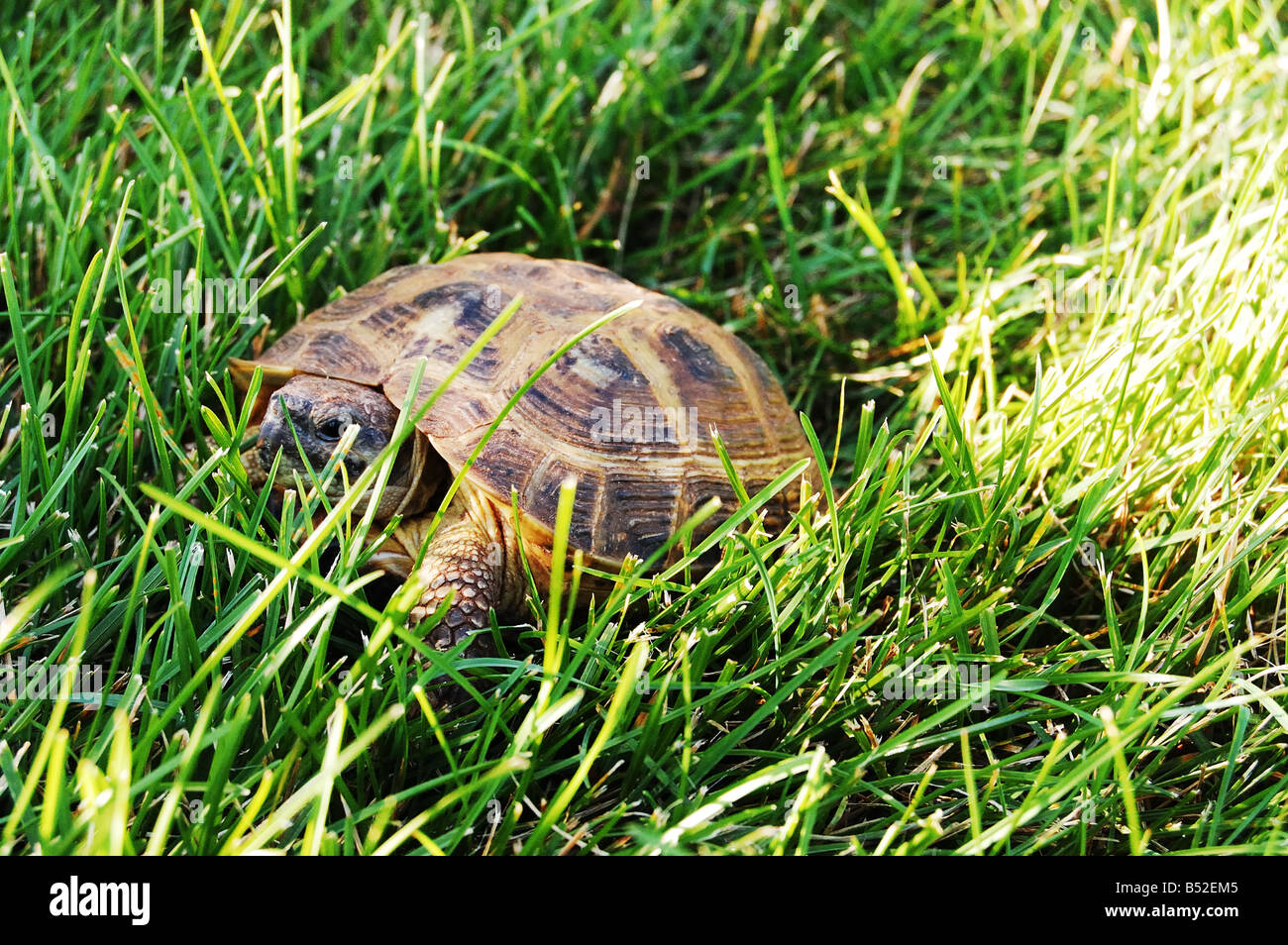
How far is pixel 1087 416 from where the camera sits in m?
2.39

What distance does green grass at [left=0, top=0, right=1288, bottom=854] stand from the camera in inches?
65.9

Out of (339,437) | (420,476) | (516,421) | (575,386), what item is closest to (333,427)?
(339,437)

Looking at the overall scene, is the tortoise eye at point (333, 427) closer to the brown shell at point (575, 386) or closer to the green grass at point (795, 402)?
the brown shell at point (575, 386)

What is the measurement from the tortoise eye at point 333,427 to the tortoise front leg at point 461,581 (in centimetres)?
34

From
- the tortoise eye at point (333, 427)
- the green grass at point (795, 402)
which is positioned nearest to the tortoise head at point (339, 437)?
the tortoise eye at point (333, 427)

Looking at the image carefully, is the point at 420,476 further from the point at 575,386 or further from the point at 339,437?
the point at 575,386

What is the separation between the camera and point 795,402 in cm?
298

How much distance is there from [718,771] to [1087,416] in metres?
1.28

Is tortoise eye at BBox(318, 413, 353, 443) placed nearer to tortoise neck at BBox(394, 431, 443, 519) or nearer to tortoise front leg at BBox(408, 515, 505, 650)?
tortoise neck at BBox(394, 431, 443, 519)

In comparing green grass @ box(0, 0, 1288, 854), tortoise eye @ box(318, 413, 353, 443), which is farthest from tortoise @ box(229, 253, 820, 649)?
green grass @ box(0, 0, 1288, 854)

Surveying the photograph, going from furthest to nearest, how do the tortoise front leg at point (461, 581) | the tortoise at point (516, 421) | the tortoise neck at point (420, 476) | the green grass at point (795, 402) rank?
1. the tortoise neck at point (420, 476)
2. the tortoise at point (516, 421)
3. the tortoise front leg at point (461, 581)
4. the green grass at point (795, 402)

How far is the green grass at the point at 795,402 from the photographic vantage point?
167 cm

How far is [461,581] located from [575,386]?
0.55 m

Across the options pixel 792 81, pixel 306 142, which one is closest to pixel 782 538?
pixel 306 142
